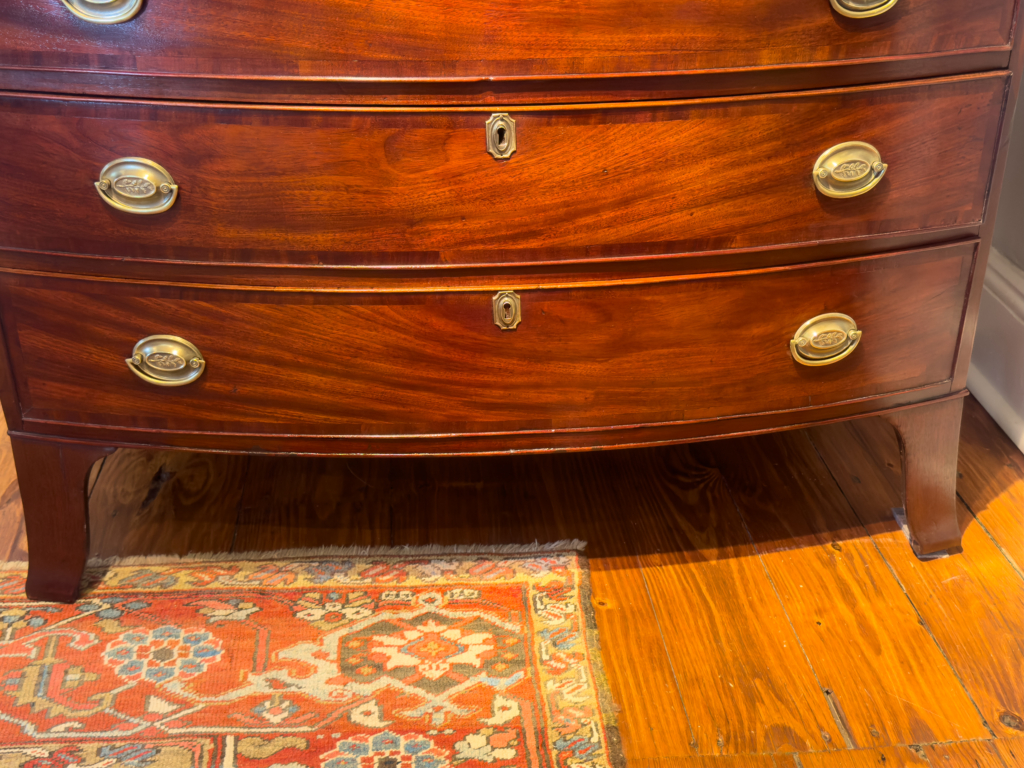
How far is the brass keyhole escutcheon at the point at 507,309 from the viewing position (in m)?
1.05

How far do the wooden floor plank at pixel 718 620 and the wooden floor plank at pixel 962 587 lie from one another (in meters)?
0.19

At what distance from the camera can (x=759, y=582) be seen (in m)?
1.30

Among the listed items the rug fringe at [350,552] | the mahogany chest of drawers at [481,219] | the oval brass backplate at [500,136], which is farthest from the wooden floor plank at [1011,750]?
the oval brass backplate at [500,136]

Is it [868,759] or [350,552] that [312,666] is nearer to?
[350,552]

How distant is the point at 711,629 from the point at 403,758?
44 centimetres

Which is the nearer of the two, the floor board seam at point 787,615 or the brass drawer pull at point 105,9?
the brass drawer pull at point 105,9

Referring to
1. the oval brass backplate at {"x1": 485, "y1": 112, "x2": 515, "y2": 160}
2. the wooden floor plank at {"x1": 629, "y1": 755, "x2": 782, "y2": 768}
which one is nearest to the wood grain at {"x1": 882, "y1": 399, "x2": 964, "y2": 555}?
the wooden floor plank at {"x1": 629, "y1": 755, "x2": 782, "y2": 768}

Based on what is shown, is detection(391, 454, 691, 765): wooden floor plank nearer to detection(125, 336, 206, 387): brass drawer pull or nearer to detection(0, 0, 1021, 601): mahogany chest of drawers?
detection(0, 0, 1021, 601): mahogany chest of drawers

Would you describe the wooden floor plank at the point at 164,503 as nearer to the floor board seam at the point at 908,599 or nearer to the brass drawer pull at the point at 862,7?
the floor board seam at the point at 908,599

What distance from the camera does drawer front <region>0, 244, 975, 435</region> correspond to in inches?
41.8

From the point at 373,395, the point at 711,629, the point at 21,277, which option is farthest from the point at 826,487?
the point at 21,277

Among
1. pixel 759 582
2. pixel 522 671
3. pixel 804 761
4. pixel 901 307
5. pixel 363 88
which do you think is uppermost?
→ pixel 363 88

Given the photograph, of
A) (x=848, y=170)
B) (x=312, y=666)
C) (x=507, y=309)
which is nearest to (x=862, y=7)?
(x=848, y=170)

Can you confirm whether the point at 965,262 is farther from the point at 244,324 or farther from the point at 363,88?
the point at 244,324
